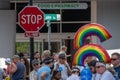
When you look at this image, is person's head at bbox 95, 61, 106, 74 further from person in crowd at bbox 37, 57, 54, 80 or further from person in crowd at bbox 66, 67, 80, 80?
person in crowd at bbox 66, 67, 80, 80

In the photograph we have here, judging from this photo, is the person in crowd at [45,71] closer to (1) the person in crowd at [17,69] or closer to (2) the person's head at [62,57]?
(2) the person's head at [62,57]

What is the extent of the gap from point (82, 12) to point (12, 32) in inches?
157

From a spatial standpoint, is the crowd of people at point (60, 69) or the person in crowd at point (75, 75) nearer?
the crowd of people at point (60, 69)

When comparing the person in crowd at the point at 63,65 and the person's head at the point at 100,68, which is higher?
the person's head at the point at 100,68

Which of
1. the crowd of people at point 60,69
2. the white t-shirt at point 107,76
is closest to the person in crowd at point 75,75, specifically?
the crowd of people at point 60,69

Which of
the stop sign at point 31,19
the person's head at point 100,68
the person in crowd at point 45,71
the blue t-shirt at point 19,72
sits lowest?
the blue t-shirt at point 19,72

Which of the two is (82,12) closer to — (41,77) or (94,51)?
(94,51)

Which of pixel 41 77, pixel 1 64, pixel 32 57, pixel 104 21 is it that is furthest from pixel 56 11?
pixel 41 77

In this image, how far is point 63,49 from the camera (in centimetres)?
1667

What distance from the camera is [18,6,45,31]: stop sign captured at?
1728 centimetres

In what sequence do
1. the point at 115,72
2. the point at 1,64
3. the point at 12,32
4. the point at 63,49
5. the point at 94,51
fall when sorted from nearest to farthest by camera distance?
1. the point at 115,72
2. the point at 94,51
3. the point at 63,49
4. the point at 1,64
5. the point at 12,32

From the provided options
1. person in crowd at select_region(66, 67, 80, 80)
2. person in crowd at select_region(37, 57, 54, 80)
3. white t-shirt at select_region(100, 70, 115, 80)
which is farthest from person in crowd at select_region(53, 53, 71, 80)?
white t-shirt at select_region(100, 70, 115, 80)

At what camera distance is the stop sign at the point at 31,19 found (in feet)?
→ 56.7

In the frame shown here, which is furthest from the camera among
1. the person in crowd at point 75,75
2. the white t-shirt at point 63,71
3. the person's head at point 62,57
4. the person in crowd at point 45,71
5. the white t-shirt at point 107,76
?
the white t-shirt at point 63,71
